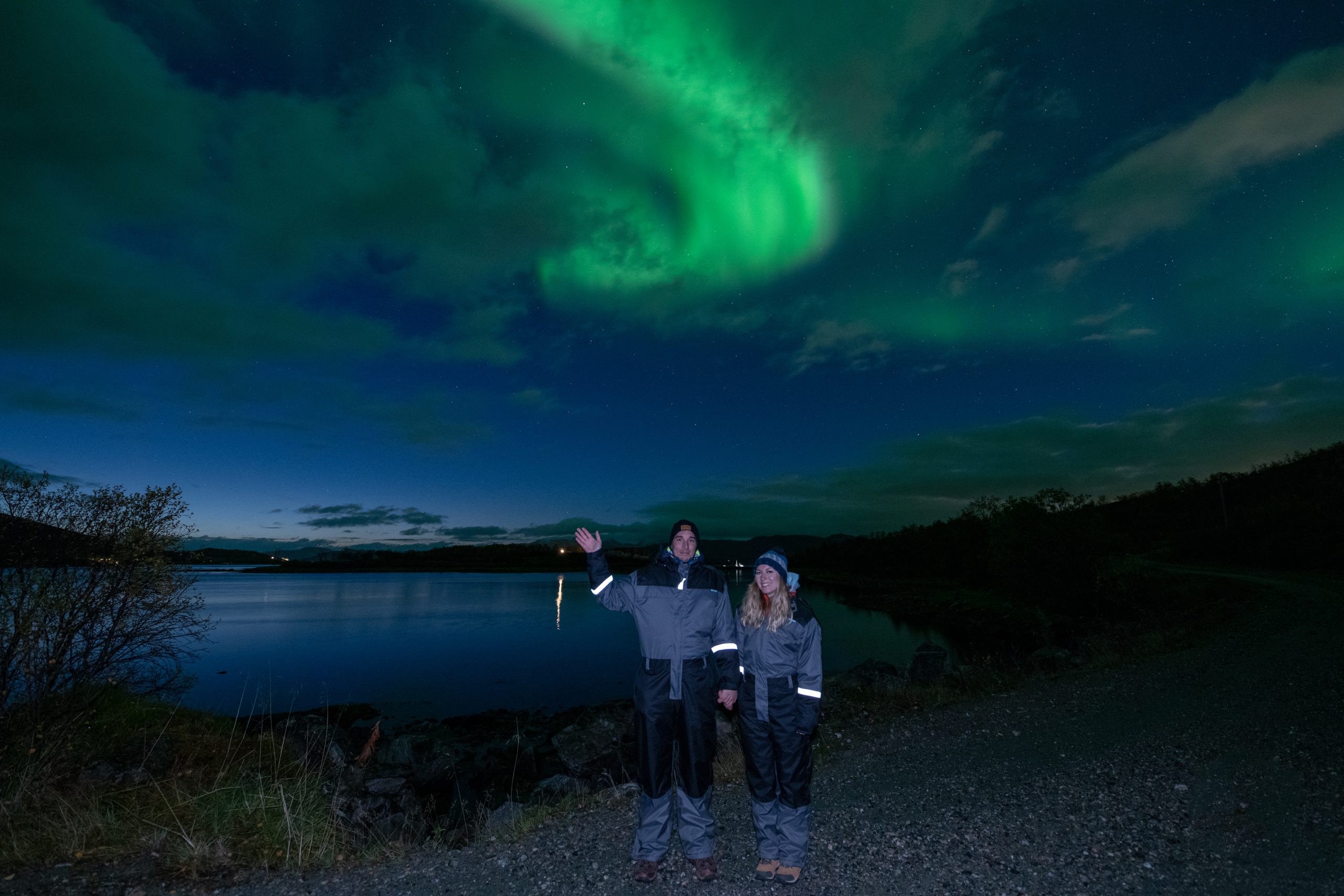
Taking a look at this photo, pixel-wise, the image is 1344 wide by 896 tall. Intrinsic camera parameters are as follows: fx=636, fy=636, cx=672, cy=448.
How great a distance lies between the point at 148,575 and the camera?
777 centimetres

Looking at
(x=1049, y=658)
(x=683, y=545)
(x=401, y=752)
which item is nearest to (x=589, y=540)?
(x=683, y=545)

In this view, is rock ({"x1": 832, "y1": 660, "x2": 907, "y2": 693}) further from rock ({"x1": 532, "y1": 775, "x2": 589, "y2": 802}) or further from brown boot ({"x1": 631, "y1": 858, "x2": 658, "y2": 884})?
brown boot ({"x1": 631, "y1": 858, "x2": 658, "y2": 884})

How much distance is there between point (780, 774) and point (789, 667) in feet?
2.66

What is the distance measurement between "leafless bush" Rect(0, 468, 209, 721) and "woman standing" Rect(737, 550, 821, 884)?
7.40 m

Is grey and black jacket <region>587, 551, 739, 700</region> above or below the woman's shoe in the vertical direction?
above

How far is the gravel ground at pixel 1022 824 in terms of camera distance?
15.6 ft

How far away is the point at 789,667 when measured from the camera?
16.3 ft

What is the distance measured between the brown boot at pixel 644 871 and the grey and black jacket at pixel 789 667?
1414mm

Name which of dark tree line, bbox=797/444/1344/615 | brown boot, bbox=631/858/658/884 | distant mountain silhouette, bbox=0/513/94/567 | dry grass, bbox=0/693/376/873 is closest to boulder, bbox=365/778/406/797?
dry grass, bbox=0/693/376/873

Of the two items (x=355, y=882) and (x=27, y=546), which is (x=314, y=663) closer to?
(x=27, y=546)

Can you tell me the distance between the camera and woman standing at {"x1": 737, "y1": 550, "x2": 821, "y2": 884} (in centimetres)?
485

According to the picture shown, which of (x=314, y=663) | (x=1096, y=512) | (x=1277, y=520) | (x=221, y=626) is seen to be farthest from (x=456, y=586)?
(x=1277, y=520)

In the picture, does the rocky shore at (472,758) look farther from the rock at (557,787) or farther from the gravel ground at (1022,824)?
the gravel ground at (1022,824)

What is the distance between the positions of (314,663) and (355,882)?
100 ft
